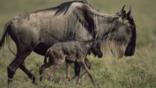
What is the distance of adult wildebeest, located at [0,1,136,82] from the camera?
504 inches

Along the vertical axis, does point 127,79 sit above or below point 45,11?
below

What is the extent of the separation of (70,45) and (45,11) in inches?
48.5

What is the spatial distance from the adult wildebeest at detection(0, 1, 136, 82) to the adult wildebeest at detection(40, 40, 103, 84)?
1.87ft

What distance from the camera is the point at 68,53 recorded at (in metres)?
12.1

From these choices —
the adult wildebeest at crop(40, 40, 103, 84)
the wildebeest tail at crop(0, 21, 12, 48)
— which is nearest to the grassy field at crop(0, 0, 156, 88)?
the adult wildebeest at crop(40, 40, 103, 84)

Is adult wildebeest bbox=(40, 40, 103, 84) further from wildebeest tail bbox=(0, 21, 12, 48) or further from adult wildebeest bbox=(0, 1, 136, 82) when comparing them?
wildebeest tail bbox=(0, 21, 12, 48)

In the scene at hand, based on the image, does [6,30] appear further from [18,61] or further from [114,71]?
[114,71]

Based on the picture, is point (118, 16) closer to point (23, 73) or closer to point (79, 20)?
point (79, 20)

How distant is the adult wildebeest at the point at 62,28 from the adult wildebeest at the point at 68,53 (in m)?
0.57

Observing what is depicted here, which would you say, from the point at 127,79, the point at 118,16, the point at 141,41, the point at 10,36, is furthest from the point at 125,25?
the point at 141,41

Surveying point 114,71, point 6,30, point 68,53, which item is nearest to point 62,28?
point 68,53

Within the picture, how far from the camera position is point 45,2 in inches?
1387

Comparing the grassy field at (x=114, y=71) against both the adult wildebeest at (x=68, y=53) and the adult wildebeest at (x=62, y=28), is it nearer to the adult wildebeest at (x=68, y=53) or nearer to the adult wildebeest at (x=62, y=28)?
the adult wildebeest at (x=68, y=53)

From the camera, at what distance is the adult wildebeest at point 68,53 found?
39.3 ft
